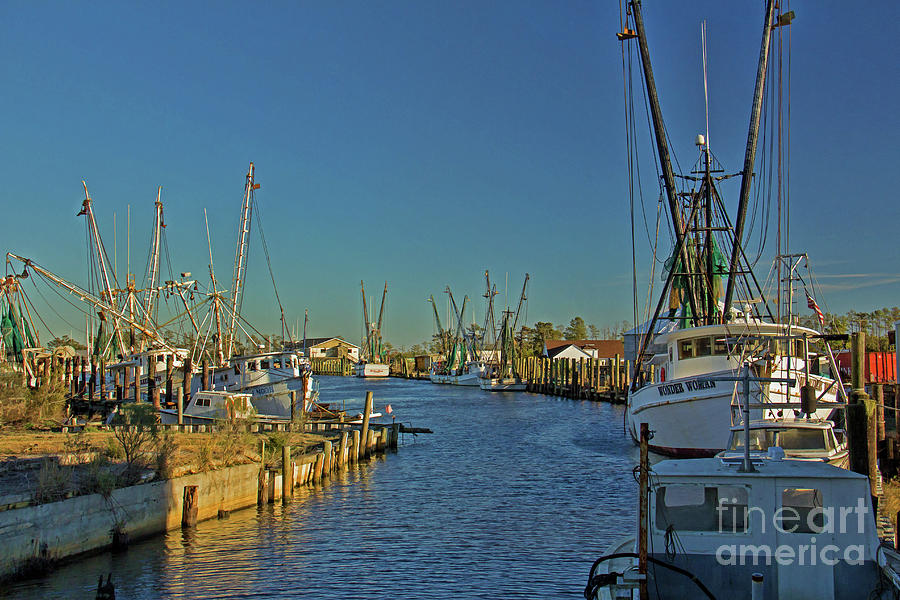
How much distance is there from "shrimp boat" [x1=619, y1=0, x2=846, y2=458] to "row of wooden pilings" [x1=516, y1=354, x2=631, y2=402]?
42.7 m

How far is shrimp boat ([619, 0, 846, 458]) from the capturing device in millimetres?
25359

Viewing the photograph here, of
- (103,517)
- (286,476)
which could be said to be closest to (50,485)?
(103,517)

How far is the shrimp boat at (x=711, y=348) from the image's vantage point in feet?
83.2

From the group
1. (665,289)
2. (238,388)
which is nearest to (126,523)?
(665,289)

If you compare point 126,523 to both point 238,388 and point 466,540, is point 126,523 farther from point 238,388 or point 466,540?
point 238,388

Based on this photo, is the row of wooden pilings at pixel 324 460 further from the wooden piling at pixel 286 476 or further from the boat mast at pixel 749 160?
the boat mast at pixel 749 160

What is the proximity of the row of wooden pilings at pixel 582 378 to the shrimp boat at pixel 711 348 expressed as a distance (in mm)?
42747

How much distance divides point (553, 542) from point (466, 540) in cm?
220

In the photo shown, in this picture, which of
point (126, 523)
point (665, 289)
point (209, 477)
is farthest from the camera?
point (665, 289)

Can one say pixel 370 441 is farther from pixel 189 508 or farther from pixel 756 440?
pixel 756 440

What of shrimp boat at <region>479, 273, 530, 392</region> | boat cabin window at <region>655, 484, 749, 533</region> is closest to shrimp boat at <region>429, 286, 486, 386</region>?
shrimp boat at <region>479, 273, 530, 392</region>

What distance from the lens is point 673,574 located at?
998 cm

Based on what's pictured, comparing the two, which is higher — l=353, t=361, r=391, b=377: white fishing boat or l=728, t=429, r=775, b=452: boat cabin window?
l=728, t=429, r=775, b=452: boat cabin window

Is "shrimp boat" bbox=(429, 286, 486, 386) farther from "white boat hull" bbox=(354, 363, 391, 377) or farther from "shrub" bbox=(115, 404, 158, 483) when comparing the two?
"shrub" bbox=(115, 404, 158, 483)
